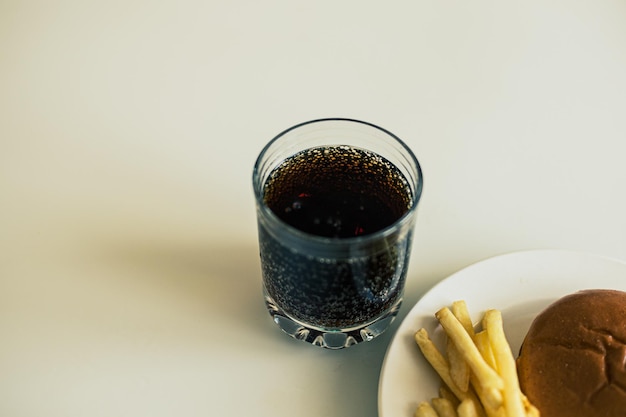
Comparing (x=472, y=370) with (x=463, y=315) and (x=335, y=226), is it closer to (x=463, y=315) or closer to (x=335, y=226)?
(x=463, y=315)

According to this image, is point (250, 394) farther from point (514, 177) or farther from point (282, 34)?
point (282, 34)

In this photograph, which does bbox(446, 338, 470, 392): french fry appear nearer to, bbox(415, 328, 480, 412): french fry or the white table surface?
bbox(415, 328, 480, 412): french fry

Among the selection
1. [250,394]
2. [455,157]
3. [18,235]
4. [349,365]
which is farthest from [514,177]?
[18,235]

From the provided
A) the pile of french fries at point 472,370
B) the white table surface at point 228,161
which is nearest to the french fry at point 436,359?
the pile of french fries at point 472,370

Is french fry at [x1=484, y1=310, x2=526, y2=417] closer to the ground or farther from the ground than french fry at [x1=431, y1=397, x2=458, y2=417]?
farther from the ground

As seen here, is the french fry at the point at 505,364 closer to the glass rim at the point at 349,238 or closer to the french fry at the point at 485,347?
the french fry at the point at 485,347

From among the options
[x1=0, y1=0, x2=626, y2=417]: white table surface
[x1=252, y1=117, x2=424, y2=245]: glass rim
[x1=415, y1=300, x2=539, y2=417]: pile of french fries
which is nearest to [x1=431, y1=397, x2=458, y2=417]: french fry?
[x1=415, y1=300, x2=539, y2=417]: pile of french fries

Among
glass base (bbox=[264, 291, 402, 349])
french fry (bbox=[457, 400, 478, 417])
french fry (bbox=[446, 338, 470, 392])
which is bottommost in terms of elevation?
glass base (bbox=[264, 291, 402, 349])
